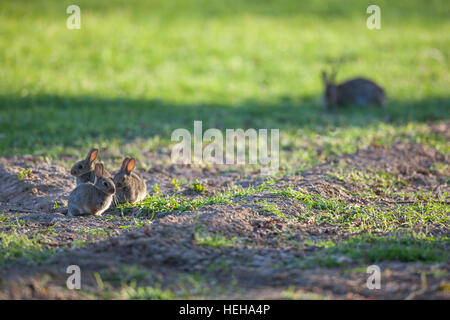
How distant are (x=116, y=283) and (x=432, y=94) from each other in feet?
39.3

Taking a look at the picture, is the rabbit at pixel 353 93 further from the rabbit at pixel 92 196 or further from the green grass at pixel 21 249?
the green grass at pixel 21 249

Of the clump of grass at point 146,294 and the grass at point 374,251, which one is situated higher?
the grass at point 374,251

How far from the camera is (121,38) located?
16141 millimetres

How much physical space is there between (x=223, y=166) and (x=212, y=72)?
7.21 metres

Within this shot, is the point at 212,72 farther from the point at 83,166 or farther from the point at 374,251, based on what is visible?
the point at 374,251

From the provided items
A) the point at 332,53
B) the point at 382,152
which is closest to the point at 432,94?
the point at 332,53

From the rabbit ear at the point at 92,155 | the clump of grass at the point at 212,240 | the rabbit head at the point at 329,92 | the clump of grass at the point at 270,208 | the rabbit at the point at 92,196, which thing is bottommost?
the clump of grass at the point at 212,240

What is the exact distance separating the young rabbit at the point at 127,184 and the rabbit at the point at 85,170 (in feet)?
0.97

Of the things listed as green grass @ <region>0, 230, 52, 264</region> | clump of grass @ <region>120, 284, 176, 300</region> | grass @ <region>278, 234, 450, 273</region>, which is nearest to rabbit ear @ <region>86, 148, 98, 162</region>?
green grass @ <region>0, 230, 52, 264</region>

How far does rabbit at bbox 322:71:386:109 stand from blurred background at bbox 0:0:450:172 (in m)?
0.37

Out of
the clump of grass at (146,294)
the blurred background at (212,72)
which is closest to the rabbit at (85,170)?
the blurred background at (212,72)

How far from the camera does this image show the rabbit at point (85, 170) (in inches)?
243

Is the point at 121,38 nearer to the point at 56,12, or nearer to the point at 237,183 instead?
the point at 56,12

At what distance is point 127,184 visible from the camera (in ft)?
19.7
